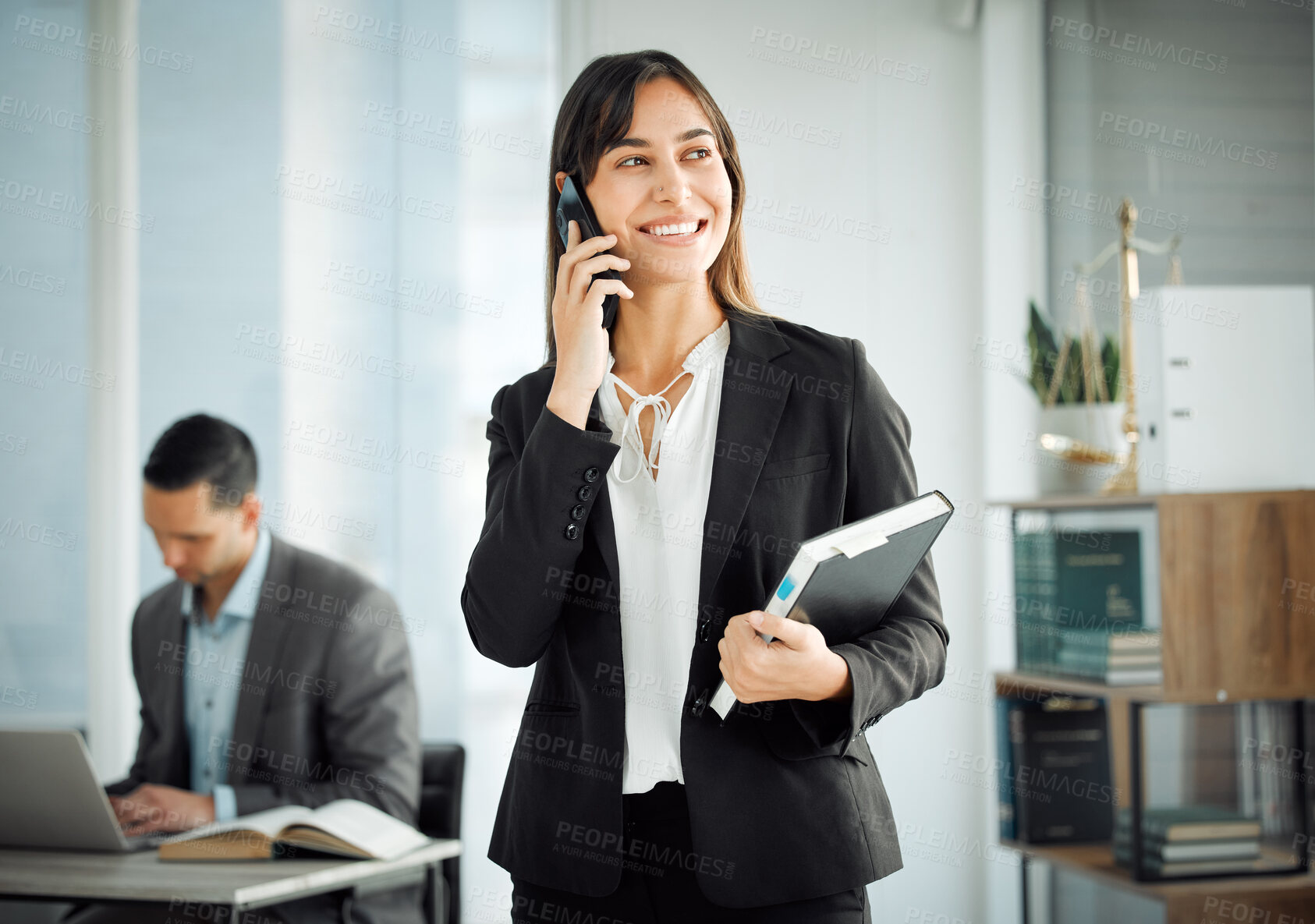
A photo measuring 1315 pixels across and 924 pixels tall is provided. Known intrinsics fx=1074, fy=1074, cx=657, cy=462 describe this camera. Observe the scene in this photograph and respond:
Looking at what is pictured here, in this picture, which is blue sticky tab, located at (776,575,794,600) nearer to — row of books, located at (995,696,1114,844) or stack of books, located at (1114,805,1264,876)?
stack of books, located at (1114,805,1264,876)

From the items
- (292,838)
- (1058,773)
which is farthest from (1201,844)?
(292,838)

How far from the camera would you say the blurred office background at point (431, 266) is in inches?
140

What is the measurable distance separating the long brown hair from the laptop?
51.1 inches

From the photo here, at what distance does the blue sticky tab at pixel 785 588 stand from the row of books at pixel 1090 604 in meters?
1.83

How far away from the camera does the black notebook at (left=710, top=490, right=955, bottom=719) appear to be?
3.28ft

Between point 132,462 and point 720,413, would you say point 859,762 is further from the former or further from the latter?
point 132,462

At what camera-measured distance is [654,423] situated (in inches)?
52.7

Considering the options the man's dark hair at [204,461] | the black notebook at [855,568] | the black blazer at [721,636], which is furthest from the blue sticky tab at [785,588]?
the man's dark hair at [204,461]

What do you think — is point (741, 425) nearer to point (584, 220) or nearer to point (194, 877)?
point (584, 220)

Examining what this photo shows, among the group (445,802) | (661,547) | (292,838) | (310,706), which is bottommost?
(445,802)

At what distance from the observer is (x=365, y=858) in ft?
6.43

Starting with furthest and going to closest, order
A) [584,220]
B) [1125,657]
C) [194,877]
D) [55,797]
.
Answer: [1125,657], [55,797], [194,877], [584,220]

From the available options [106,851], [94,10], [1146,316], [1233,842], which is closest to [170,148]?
[94,10]

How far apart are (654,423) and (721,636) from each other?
0.29 m
